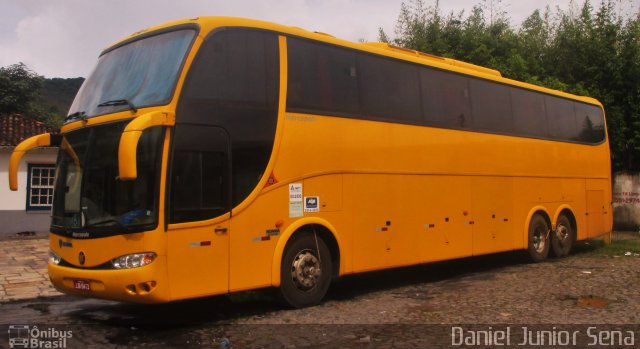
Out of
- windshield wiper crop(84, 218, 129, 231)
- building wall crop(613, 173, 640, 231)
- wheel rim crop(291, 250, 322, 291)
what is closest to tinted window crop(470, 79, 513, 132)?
wheel rim crop(291, 250, 322, 291)

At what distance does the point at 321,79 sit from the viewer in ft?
28.0

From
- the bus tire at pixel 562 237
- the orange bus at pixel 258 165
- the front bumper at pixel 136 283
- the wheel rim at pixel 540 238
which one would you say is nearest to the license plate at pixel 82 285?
the orange bus at pixel 258 165

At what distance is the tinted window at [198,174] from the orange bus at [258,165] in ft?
0.05

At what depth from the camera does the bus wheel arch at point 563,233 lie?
13.8m

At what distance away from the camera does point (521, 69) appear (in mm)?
20078

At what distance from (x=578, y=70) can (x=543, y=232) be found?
930 cm

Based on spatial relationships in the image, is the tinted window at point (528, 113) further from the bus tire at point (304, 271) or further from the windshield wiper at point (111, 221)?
the windshield wiper at point (111, 221)

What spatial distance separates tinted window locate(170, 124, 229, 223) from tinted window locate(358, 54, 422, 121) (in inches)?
113

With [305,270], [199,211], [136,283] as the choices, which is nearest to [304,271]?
[305,270]

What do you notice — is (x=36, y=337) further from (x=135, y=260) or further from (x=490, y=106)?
(x=490, y=106)

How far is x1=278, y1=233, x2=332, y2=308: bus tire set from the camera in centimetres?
788

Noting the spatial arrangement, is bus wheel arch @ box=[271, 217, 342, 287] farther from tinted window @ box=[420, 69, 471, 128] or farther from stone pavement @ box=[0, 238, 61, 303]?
stone pavement @ box=[0, 238, 61, 303]

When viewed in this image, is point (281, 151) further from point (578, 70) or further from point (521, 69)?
point (578, 70)

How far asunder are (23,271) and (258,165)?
7185 millimetres
